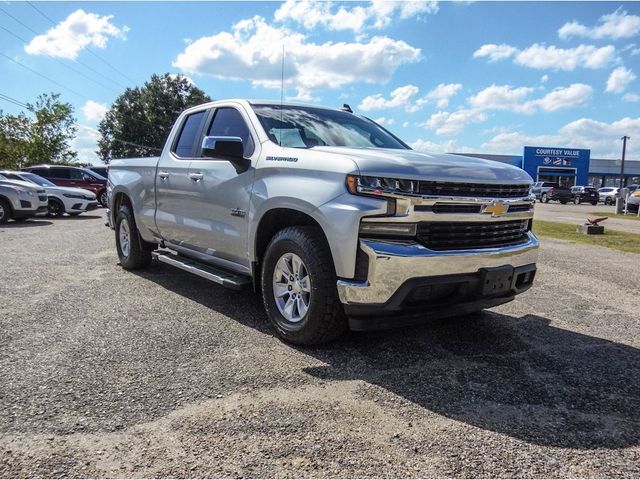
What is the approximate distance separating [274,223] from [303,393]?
60.8 inches

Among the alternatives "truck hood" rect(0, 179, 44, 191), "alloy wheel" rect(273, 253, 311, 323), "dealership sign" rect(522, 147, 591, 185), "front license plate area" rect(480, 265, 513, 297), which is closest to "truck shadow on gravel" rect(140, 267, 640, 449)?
"alloy wheel" rect(273, 253, 311, 323)

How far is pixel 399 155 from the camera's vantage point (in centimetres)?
368

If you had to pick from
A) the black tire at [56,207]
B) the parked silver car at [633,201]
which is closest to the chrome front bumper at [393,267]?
the black tire at [56,207]

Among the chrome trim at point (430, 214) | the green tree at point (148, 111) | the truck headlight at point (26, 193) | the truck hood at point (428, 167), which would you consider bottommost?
the truck headlight at point (26, 193)

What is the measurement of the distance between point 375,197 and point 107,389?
6.76ft

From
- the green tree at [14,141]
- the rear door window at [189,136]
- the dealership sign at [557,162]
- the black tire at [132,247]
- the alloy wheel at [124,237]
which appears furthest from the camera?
the dealership sign at [557,162]

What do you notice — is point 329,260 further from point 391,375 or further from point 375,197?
point 391,375

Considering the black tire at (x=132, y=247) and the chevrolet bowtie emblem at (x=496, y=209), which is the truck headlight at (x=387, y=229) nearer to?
the chevrolet bowtie emblem at (x=496, y=209)

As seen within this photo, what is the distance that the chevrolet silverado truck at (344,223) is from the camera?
3295mm

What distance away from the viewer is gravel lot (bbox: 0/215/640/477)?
2.39 m

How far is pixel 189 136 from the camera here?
5.50 m

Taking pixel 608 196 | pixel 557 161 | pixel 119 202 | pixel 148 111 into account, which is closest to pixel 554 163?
pixel 557 161

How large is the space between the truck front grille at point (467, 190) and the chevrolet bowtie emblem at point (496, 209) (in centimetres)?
7

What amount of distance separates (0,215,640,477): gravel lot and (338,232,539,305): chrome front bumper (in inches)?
22.0
